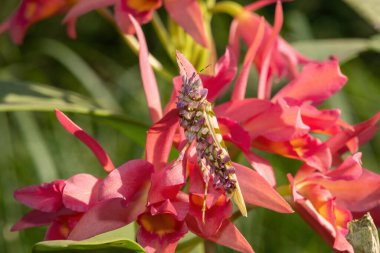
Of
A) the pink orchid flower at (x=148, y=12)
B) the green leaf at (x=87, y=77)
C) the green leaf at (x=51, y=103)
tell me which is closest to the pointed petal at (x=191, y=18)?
the pink orchid flower at (x=148, y=12)

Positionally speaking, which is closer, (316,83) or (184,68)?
(184,68)

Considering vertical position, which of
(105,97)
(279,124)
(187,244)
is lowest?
(105,97)

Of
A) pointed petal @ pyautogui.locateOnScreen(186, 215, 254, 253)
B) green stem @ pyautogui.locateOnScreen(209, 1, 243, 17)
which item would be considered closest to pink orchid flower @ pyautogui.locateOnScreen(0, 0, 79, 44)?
green stem @ pyautogui.locateOnScreen(209, 1, 243, 17)

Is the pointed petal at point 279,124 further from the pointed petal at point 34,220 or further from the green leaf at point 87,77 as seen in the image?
the green leaf at point 87,77

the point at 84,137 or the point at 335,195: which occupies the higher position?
the point at 84,137

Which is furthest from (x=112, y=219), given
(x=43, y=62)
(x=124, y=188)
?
(x=43, y=62)

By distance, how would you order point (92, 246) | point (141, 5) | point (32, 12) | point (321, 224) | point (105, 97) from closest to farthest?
point (92, 246), point (321, 224), point (141, 5), point (32, 12), point (105, 97)

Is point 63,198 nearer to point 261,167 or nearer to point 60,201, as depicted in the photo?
point 60,201

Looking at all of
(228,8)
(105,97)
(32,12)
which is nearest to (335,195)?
(228,8)
